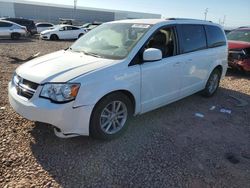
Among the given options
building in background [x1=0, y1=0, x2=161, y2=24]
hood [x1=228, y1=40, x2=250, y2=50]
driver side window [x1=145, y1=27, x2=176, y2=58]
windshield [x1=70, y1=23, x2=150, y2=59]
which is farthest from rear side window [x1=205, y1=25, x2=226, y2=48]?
building in background [x1=0, y1=0, x2=161, y2=24]

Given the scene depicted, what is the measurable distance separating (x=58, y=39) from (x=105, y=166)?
21.0 metres

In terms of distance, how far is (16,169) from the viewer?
10.1 feet

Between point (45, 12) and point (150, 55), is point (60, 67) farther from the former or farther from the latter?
point (45, 12)

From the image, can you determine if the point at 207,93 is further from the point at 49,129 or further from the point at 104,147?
the point at 49,129

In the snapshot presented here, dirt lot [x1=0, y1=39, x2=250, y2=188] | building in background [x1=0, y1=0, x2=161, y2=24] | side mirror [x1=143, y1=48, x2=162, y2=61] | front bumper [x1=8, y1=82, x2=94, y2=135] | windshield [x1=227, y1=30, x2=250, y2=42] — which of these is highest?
side mirror [x1=143, y1=48, x2=162, y2=61]

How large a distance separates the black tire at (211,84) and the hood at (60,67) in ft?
10.3

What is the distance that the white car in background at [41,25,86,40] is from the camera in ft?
71.6

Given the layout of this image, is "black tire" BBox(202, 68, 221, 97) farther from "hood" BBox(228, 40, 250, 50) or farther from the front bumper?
the front bumper

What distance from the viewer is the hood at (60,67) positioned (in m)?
3.30

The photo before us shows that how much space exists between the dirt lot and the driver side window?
4.00 feet

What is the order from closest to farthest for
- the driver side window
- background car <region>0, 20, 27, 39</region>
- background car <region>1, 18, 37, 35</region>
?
the driver side window
background car <region>0, 20, 27, 39</region>
background car <region>1, 18, 37, 35</region>

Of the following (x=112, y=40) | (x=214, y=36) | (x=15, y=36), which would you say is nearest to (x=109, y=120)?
(x=112, y=40)

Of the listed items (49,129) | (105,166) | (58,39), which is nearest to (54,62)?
(49,129)

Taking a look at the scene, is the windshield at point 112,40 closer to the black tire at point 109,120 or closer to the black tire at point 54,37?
the black tire at point 109,120
